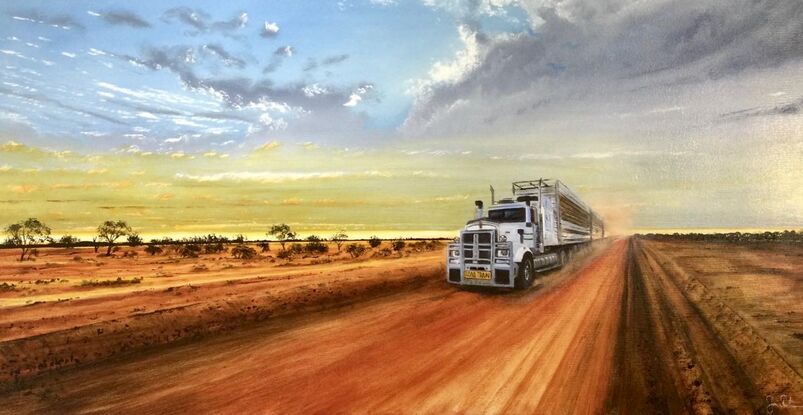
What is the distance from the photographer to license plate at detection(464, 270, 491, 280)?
551 inches

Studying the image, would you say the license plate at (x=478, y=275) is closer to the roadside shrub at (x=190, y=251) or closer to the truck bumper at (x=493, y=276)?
the truck bumper at (x=493, y=276)

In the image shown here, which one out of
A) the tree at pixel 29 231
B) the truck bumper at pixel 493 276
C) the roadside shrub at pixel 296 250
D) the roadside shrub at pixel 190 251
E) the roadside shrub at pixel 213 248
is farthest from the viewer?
the roadside shrub at pixel 213 248

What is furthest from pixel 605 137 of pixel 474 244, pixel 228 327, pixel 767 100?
pixel 228 327

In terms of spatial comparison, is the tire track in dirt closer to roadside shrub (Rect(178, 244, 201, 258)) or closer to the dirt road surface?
the dirt road surface

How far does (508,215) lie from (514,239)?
1.01 m

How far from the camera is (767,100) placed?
10.9 m

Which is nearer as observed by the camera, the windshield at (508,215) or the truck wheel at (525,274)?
the truck wheel at (525,274)

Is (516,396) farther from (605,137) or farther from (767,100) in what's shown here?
(767,100)

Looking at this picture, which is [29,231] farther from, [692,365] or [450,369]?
[692,365]

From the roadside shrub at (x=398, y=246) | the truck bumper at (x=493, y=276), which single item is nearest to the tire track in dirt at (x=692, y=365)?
the truck bumper at (x=493, y=276)

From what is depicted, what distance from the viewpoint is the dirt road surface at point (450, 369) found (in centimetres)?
573

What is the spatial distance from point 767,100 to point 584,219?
16.4 m
